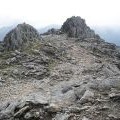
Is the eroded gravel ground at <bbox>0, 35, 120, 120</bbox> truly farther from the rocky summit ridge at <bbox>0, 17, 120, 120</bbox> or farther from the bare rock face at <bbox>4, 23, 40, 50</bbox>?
the bare rock face at <bbox>4, 23, 40, 50</bbox>

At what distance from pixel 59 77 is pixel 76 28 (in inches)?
1285

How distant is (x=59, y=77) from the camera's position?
39625 mm

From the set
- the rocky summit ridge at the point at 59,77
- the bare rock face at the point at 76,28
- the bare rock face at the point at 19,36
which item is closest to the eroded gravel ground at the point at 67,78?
the rocky summit ridge at the point at 59,77

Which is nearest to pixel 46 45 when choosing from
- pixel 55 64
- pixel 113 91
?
pixel 55 64

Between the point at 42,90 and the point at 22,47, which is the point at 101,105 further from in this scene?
the point at 22,47

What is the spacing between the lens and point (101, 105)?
22.3m

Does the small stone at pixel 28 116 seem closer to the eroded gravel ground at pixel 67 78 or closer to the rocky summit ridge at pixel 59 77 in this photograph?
the rocky summit ridge at pixel 59 77

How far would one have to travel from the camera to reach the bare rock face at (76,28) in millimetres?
70000

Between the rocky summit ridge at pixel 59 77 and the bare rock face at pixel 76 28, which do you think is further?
the bare rock face at pixel 76 28

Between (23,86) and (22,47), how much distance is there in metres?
16.4

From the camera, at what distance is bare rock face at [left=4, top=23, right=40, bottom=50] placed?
2058 inches

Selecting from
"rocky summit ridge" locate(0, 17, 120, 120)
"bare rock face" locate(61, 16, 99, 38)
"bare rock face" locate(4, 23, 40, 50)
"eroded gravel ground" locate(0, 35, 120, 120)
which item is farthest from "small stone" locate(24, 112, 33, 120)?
"bare rock face" locate(61, 16, 99, 38)

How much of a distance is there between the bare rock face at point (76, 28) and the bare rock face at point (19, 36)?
43.5ft

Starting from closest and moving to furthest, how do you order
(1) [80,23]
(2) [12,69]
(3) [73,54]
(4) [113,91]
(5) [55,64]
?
(4) [113,91] < (2) [12,69] < (5) [55,64] < (3) [73,54] < (1) [80,23]
